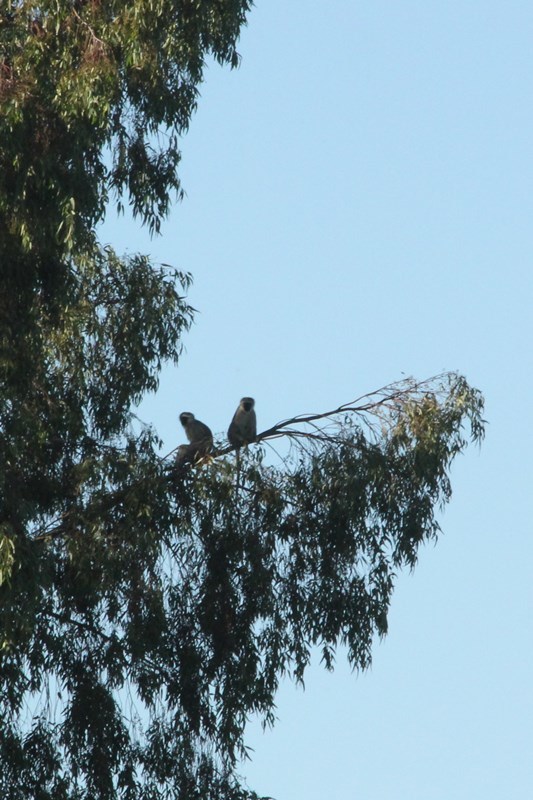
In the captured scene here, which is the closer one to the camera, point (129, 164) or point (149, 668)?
point (149, 668)

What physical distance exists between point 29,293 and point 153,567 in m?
2.29

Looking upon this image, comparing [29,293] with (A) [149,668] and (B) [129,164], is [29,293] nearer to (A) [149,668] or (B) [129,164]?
(B) [129,164]

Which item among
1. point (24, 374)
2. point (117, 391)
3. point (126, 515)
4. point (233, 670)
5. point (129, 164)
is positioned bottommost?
point (233, 670)

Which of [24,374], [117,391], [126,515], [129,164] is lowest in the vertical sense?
[126,515]

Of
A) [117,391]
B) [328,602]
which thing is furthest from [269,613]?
[117,391]

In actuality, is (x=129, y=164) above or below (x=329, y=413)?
above

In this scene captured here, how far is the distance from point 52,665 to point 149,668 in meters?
0.76

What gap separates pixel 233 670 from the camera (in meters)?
12.3

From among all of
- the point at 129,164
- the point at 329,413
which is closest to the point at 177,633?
the point at 329,413

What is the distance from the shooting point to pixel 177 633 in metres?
12.5

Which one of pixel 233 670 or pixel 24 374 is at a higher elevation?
pixel 24 374

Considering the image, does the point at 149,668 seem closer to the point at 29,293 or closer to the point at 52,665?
the point at 52,665

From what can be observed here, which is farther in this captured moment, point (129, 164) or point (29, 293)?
point (129, 164)

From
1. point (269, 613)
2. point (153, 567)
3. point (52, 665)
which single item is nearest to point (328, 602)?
point (269, 613)
